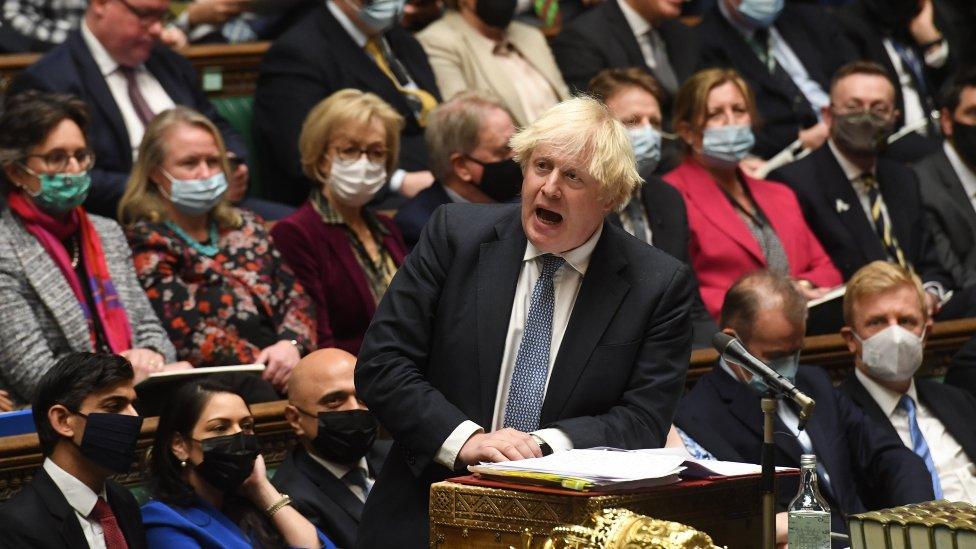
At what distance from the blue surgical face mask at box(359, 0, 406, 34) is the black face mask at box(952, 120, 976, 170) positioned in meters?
2.21

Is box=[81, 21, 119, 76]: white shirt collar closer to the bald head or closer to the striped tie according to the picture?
the bald head

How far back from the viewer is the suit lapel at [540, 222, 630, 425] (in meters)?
3.13

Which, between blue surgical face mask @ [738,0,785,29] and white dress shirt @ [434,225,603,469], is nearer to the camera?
white dress shirt @ [434,225,603,469]

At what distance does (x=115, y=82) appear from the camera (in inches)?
216

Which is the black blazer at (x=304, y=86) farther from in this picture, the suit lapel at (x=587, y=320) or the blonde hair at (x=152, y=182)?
the suit lapel at (x=587, y=320)

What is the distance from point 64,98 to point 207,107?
1219mm

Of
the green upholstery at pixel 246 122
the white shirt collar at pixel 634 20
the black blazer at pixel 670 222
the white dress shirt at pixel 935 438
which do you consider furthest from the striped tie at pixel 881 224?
the green upholstery at pixel 246 122

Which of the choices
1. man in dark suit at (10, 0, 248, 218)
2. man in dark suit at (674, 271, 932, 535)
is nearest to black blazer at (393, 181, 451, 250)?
man in dark suit at (10, 0, 248, 218)

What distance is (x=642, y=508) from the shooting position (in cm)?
273

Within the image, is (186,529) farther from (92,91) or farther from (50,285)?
(92,91)

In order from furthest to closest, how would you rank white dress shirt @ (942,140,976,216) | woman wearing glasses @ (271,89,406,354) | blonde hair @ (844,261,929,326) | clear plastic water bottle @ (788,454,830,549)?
white dress shirt @ (942,140,976,216)
woman wearing glasses @ (271,89,406,354)
blonde hair @ (844,261,929,326)
clear plastic water bottle @ (788,454,830,549)

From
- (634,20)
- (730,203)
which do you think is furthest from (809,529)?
(634,20)

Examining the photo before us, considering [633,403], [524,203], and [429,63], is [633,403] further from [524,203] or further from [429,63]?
[429,63]

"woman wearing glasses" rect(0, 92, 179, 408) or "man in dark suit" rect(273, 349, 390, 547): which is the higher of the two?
"woman wearing glasses" rect(0, 92, 179, 408)
